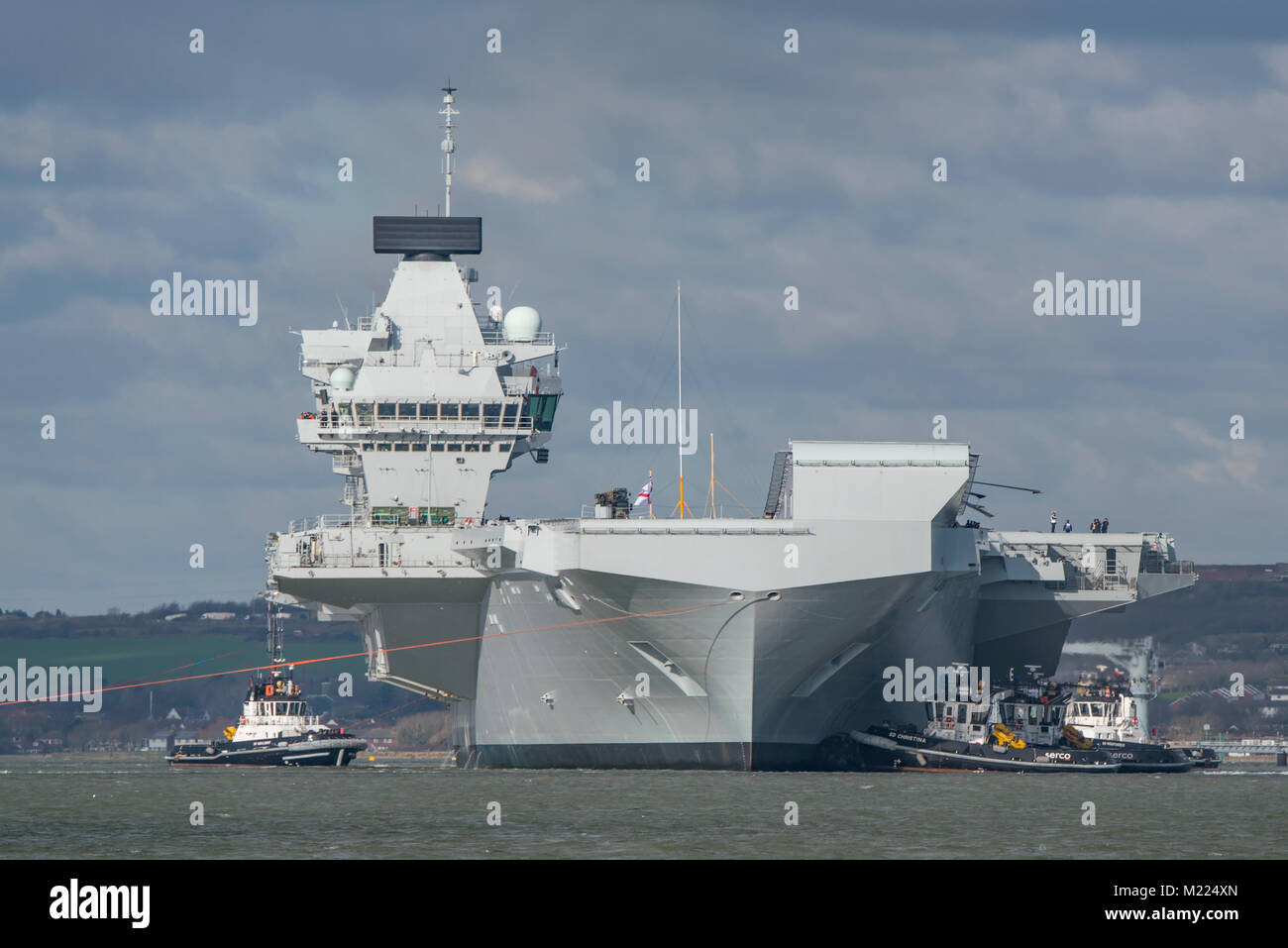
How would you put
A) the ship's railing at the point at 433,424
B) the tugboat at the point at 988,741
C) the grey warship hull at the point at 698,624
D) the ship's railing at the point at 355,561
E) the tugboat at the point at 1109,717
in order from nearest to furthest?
the grey warship hull at the point at 698,624
the ship's railing at the point at 355,561
the tugboat at the point at 988,741
the ship's railing at the point at 433,424
the tugboat at the point at 1109,717

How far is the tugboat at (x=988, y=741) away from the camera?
49594 mm

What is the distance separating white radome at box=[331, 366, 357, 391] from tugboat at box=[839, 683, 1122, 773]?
1724 centimetres

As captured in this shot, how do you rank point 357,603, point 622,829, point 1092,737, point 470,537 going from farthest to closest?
point 1092,737, point 357,603, point 470,537, point 622,829

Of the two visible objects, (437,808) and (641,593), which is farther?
(641,593)

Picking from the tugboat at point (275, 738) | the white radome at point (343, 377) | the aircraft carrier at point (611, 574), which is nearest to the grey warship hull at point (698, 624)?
the aircraft carrier at point (611, 574)

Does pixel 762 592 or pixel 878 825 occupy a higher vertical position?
pixel 762 592

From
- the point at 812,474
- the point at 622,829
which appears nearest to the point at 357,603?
the point at 812,474

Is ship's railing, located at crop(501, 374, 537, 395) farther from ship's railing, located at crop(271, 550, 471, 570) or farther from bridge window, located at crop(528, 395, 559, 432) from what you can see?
ship's railing, located at crop(271, 550, 471, 570)

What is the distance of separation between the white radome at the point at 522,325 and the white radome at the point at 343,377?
451 cm

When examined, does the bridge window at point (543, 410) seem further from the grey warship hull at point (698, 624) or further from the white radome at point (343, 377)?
the grey warship hull at point (698, 624)

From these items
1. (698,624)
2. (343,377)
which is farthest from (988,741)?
(343,377)

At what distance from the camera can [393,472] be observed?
178 feet
